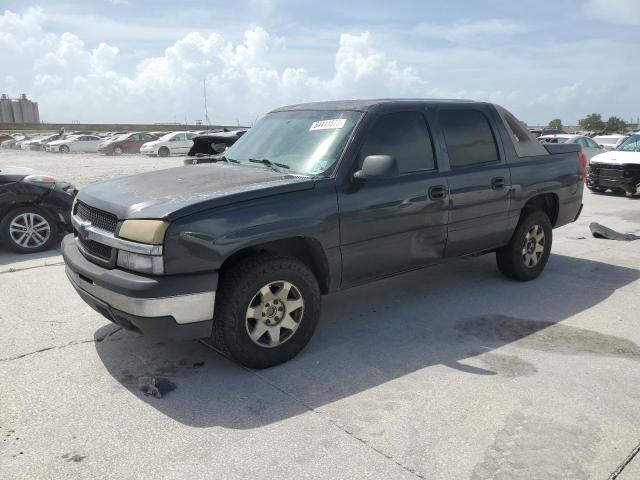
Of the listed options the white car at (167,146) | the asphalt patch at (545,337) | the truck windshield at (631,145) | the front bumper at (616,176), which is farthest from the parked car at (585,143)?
the white car at (167,146)

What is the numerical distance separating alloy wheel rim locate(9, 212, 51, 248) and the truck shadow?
3674 mm

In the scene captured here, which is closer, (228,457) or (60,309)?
(228,457)

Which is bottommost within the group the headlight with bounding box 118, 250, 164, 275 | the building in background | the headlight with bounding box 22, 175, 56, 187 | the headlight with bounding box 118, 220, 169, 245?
the headlight with bounding box 118, 250, 164, 275

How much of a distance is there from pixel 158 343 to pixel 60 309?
1.38 metres

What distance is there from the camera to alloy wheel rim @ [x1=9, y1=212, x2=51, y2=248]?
Answer: 7469 mm

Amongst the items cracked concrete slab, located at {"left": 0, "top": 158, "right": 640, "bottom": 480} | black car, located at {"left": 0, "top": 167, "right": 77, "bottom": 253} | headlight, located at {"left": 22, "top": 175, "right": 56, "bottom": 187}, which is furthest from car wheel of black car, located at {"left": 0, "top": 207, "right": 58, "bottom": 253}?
cracked concrete slab, located at {"left": 0, "top": 158, "right": 640, "bottom": 480}

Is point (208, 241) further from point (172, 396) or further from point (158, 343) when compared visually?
point (158, 343)

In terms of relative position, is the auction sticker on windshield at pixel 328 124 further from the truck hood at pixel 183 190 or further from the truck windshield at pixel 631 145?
the truck windshield at pixel 631 145

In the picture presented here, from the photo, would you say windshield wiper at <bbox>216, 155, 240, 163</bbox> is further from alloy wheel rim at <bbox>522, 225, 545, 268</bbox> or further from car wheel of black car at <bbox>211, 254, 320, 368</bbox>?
alloy wheel rim at <bbox>522, 225, 545, 268</bbox>

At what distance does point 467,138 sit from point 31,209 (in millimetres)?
5873

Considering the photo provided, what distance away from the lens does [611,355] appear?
13.6ft

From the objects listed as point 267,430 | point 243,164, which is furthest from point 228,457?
point 243,164

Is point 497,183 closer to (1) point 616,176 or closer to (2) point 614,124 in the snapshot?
(1) point 616,176

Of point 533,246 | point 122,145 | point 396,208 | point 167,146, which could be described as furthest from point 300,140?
point 122,145
